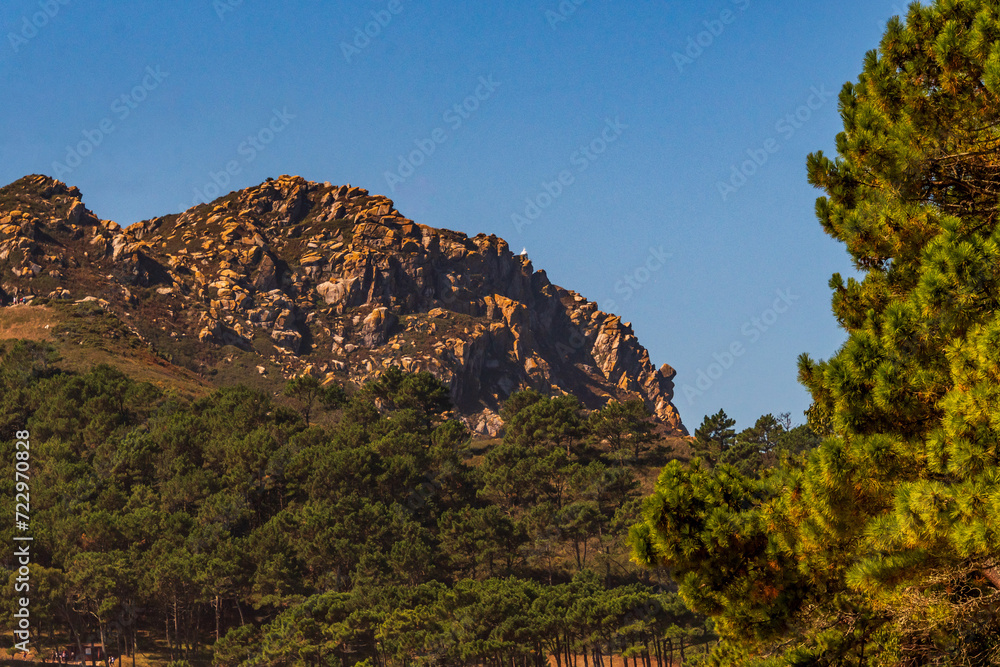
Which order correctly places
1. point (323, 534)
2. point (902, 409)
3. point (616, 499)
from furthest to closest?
point (616, 499), point (323, 534), point (902, 409)

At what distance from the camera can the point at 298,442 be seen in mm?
64438

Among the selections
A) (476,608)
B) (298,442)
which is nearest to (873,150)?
(476,608)

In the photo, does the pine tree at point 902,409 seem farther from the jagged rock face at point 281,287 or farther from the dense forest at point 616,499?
the jagged rock face at point 281,287

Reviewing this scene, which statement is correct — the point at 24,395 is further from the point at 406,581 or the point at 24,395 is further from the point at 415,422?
the point at 406,581

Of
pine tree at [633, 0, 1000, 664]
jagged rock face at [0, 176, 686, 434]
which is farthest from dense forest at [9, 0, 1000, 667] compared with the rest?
jagged rock face at [0, 176, 686, 434]

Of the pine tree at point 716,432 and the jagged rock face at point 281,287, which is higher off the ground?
the jagged rock face at point 281,287

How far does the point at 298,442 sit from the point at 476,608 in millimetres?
28946

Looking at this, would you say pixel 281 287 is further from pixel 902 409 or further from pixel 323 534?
pixel 902 409

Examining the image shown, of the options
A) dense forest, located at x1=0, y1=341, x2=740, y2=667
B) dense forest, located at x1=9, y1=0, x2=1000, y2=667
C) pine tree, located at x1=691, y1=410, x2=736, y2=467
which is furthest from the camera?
pine tree, located at x1=691, y1=410, x2=736, y2=467

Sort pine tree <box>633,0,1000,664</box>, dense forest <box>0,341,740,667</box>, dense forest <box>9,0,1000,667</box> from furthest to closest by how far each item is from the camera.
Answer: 1. dense forest <box>0,341,740,667</box>
2. dense forest <box>9,0,1000,667</box>
3. pine tree <box>633,0,1000,664</box>

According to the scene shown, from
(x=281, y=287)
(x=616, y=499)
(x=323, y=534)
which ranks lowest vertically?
(x=323, y=534)

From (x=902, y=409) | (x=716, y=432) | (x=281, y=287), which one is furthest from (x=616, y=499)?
(x=281, y=287)

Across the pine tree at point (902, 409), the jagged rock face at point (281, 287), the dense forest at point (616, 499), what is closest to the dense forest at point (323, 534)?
the dense forest at point (616, 499)

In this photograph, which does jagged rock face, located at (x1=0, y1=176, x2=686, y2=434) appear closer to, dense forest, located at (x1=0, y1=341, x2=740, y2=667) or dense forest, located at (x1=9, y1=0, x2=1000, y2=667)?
dense forest, located at (x1=9, y1=0, x2=1000, y2=667)
